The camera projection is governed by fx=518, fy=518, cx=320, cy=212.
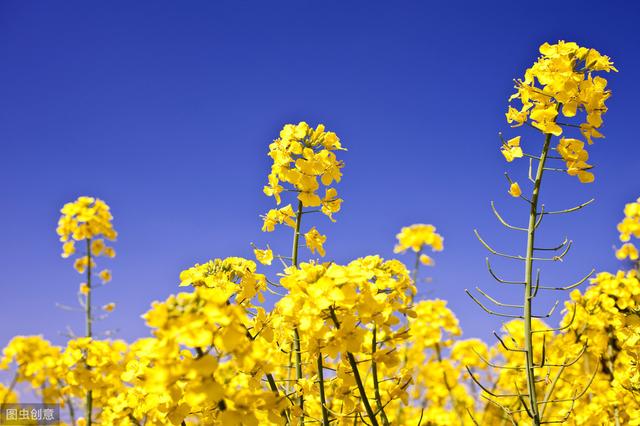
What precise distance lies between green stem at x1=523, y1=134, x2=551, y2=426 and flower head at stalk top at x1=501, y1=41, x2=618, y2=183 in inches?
5.5

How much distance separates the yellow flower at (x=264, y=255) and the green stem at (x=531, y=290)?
64.8 inches

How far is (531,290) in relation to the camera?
9.30 feet

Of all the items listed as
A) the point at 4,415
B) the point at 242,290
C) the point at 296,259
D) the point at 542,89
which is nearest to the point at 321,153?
the point at 296,259

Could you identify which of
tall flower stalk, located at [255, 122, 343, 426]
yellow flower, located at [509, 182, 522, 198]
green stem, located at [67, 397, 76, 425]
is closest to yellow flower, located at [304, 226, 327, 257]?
tall flower stalk, located at [255, 122, 343, 426]

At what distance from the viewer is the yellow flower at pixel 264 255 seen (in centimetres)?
357

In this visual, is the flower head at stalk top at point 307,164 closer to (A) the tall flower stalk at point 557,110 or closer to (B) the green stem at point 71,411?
(A) the tall flower stalk at point 557,110

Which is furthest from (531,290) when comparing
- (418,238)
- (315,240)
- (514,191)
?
(418,238)

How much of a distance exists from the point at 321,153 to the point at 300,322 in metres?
1.58

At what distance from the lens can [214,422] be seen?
2.38 meters

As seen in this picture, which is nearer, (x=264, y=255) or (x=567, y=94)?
(x=567, y=94)

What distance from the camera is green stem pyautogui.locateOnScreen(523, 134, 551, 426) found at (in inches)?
108

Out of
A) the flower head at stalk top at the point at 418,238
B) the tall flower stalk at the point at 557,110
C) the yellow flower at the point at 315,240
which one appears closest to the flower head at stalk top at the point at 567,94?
the tall flower stalk at the point at 557,110

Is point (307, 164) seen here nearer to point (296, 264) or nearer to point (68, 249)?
point (296, 264)

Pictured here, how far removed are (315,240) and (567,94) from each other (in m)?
1.86
